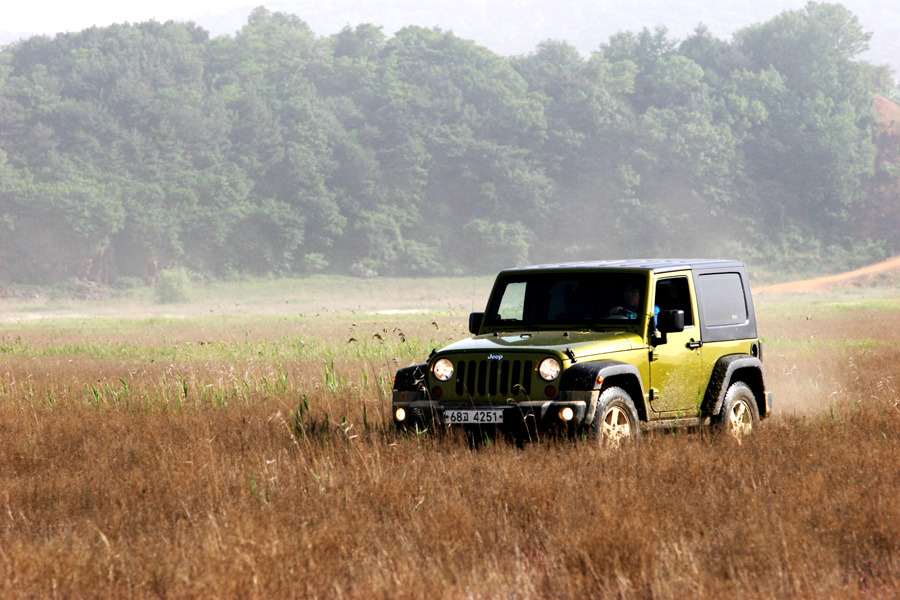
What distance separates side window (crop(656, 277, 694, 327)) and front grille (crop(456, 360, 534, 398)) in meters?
1.88

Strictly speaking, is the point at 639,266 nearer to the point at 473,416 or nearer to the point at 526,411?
the point at 526,411

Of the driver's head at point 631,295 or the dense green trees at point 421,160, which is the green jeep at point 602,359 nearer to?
the driver's head at point 631,295

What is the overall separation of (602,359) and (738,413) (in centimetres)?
230

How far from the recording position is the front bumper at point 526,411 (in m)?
8.80

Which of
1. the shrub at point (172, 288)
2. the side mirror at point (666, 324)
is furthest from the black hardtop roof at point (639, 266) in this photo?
the shrub at point (172, 288)

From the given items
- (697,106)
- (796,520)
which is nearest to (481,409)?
(796,520)

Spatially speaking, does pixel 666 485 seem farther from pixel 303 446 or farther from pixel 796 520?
pixel 303 446

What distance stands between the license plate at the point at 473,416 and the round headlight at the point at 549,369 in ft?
1.54

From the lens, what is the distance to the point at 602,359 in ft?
30.3

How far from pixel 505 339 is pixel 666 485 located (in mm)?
2445

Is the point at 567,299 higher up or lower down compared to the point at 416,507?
higher up

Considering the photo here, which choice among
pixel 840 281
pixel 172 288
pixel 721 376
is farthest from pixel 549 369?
pixel 840 281

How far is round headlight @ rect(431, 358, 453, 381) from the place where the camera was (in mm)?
9484

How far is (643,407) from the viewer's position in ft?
31.5
